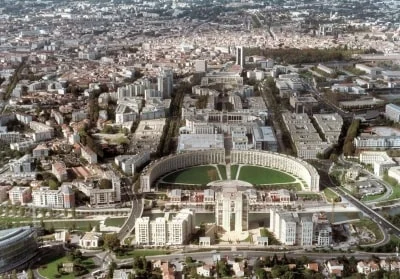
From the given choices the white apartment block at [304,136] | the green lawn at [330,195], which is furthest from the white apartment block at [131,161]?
the green lawn at [330,195]

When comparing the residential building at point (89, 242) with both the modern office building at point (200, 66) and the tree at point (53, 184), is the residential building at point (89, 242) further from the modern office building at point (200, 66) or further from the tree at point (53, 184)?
the modern office building at point (200, 66)

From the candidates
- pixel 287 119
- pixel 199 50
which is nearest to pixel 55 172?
pixel 287 119

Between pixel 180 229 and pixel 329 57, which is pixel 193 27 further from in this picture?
pixel 180 229

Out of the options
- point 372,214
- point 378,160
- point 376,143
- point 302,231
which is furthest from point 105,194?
point 376,143

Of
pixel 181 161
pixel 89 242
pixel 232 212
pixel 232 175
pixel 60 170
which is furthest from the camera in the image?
pixel 181 161

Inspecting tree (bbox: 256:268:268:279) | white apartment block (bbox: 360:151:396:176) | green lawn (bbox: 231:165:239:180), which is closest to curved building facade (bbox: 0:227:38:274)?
tree (bbox: 256:268:268:279)

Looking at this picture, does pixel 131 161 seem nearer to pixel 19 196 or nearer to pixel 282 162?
pixel 19 196

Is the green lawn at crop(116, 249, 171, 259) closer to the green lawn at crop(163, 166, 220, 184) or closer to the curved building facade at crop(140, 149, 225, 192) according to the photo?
the curved building facade at crop(140, 149, 225, 192)
